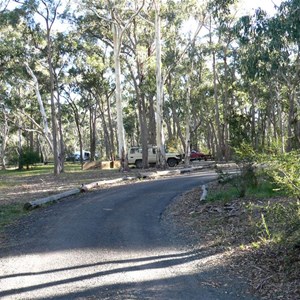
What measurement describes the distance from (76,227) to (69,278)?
366 centimetres

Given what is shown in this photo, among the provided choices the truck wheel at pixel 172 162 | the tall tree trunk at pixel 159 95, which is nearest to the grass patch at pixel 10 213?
the tall tree trunk at pixel 159 95

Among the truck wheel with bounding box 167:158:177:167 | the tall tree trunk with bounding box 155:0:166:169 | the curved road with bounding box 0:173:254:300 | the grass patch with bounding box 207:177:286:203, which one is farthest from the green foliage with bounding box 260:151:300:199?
the truck wheel with bounding box 167:158:177:167

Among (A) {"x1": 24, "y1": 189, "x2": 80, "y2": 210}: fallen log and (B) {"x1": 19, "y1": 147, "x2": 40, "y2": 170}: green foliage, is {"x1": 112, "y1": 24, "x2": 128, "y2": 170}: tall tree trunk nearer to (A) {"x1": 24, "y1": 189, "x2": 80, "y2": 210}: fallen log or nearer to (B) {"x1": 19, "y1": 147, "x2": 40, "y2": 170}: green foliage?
(A) {"x1": 24, "y1": 189, "x2": 80, "y2": 210}: fallen log

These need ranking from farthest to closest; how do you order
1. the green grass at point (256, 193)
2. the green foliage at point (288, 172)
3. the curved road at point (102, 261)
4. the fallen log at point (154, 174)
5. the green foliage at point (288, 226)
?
the fallen log at point (154, 174) → the green grass at point (256, 193) → the green foliage at point (288, 172) → the green foliage at point (288, 226) → the curved road at point (102, 261)

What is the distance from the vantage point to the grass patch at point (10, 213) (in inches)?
431

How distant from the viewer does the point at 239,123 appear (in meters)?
16.1

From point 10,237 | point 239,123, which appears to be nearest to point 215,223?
point 10,237

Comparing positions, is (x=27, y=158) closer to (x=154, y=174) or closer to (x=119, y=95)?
(x=119, y=95)

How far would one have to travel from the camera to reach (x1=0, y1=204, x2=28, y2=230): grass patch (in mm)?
10945

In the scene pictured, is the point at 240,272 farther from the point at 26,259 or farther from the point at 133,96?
the point at 133,96

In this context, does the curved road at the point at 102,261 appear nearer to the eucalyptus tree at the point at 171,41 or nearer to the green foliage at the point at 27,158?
the eucalyptus tree at the point at 171,41

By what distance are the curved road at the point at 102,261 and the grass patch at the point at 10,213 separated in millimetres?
631

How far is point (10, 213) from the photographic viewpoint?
1220 centimetres

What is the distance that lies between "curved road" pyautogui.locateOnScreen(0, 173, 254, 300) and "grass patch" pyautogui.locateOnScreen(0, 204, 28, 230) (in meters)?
0.63
